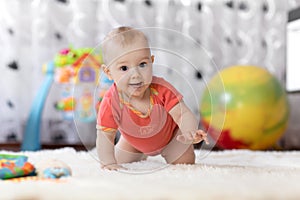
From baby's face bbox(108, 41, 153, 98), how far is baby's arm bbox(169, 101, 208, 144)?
4.0 inches

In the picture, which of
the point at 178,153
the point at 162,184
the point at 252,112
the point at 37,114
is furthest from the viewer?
the point at 37,114

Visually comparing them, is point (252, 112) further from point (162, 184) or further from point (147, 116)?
point (162, 184)

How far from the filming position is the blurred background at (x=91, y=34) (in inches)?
94.1

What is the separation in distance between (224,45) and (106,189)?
200 centimetres

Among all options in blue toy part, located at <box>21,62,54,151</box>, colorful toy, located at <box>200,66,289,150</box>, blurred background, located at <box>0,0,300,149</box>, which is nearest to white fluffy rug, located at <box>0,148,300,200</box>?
colorful toy, located at <box>200,66,289,150</box>

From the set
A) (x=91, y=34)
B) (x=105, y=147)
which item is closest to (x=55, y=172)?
(x=105, y=147)

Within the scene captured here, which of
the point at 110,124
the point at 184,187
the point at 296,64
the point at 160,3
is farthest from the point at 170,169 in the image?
the point at 160,3

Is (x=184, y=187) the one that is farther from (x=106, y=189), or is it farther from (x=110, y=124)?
(x=110, y=124)

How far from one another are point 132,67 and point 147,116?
5.0 inches

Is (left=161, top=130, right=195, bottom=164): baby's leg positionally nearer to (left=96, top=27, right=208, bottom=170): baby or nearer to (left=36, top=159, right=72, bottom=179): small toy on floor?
(left=96, top=27, right=208, bottom=170): baby

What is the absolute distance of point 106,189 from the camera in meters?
0.75

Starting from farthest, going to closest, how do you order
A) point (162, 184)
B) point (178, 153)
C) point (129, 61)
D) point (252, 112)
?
point (252, 112), point (178, 153), point (129, 61), point (162, 184)

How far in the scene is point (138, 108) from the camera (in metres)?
1.10

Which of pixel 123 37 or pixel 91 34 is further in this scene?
pixel 91 34
